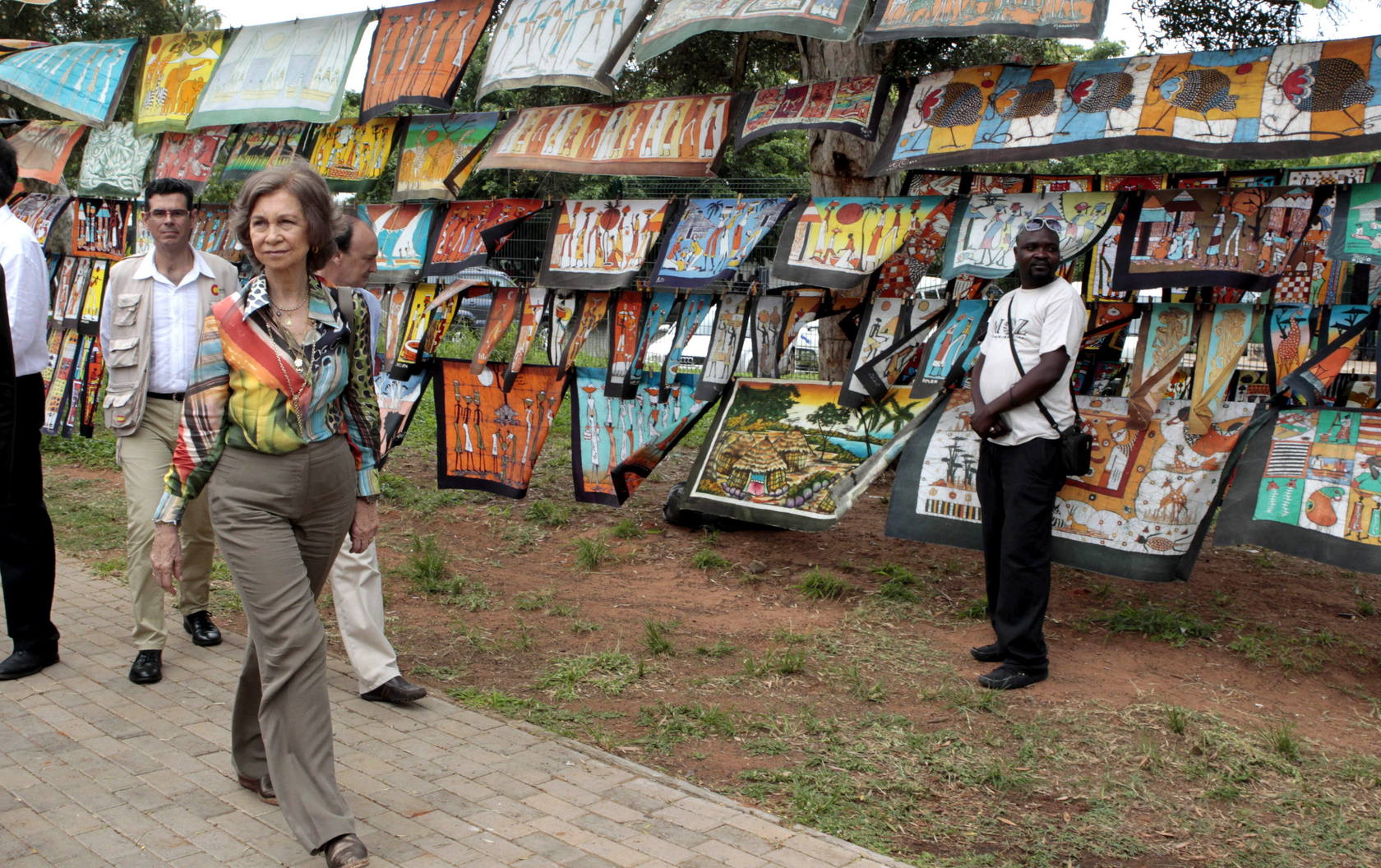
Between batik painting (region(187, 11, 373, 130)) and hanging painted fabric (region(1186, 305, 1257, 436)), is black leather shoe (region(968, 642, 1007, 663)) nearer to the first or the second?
hanging painted fabric (region(1186, 305, 1257, 436))

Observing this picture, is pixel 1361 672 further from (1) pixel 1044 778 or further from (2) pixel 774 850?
(2) pixel 774 850

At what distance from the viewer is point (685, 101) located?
657 centimetres

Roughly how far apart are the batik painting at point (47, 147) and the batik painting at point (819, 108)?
644 cm

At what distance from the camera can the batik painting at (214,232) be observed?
8.85 metres

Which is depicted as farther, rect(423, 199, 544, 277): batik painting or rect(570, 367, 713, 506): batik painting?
rect(423, 199, 544, 277): batik painting

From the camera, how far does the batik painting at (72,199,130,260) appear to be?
962 centimetres

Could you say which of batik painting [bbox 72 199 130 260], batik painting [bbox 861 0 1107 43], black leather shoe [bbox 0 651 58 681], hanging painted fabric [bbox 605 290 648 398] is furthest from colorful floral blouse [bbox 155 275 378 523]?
batik painting [bbox 72 199 130 260]

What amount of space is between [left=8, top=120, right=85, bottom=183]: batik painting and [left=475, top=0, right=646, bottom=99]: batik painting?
480 centimetres

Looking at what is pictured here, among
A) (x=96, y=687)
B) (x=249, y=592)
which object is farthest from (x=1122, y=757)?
(x=96, y=687)

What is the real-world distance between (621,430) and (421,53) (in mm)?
2765

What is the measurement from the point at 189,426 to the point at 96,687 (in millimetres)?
2035

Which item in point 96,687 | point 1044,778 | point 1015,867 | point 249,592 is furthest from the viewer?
point 96,687

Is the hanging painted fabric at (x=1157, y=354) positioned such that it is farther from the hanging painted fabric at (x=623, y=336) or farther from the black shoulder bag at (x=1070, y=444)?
the hanging painted fabric at (x=623, y=336)

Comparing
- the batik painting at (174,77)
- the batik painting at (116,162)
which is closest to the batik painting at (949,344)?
the batik painting at (174,77)
